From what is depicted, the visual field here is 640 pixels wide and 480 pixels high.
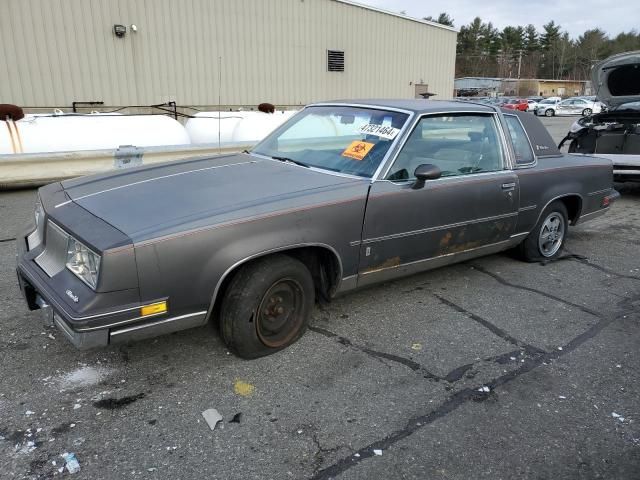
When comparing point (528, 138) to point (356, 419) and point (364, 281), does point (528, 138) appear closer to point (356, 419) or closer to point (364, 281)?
point (364, 281)

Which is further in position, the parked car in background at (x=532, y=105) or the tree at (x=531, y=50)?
the tree at (x=531, y=50)

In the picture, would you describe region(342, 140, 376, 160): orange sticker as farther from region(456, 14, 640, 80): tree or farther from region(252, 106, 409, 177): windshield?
region(456, 14, 640, 80): tree

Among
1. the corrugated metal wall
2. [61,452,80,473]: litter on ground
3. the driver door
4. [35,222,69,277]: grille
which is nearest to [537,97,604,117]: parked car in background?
the corrugated metal wall

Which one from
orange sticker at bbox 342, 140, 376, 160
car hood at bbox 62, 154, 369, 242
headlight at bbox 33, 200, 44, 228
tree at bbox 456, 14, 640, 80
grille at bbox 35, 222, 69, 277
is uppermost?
tree at bbox 456, 14, 640, 80

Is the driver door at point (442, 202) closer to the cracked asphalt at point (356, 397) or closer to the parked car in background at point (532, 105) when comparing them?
the cracked asphalt at point (356, 397)

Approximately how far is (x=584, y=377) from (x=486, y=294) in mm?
1307

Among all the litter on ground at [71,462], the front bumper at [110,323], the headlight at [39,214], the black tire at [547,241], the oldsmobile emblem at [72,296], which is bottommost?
the litter on ground at [71,462]

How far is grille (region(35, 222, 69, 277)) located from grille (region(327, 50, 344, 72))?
1574 cm

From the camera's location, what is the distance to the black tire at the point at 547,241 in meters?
4.94

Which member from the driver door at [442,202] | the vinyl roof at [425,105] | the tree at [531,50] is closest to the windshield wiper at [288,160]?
the driver door at [442,202]

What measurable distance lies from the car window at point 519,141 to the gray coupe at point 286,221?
0.01m

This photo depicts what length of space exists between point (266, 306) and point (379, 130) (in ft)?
5.21

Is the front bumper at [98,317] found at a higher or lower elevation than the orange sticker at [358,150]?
lower

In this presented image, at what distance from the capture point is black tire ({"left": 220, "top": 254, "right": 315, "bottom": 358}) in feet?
9.70
